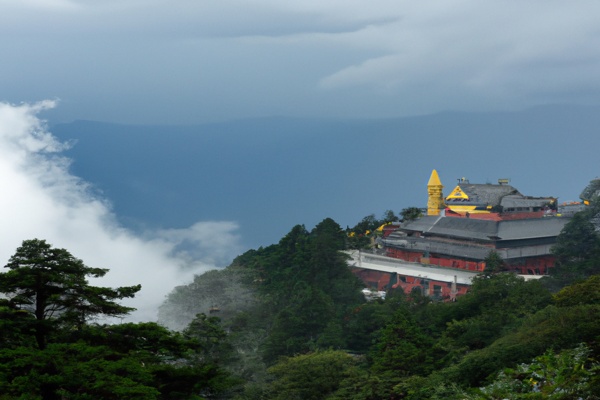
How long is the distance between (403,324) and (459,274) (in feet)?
60.4

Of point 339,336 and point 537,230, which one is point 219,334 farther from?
point 537,230

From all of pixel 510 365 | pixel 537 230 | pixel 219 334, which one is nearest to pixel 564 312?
pixel 510 365

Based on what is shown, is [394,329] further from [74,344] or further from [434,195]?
[434,195]

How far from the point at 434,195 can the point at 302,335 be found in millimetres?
24405

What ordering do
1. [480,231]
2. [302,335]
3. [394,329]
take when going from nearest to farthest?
[394,329]
[302,335]
[480,231]

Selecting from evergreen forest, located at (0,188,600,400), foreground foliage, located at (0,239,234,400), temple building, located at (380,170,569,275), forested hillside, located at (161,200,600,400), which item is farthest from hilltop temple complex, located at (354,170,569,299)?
foreground foliage, located at (0,239,234,400)

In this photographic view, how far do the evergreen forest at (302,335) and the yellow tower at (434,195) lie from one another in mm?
9117

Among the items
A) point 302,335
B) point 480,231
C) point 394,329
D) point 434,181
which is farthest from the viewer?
point 434,181

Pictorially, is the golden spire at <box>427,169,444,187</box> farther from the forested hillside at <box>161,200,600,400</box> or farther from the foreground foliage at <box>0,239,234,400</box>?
the foreground foliage at <box>0,239,234,400</box>

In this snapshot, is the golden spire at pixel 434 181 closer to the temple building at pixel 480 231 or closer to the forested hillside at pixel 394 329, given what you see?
the temple building at pixel 480 231

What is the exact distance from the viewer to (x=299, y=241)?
46.6 metres

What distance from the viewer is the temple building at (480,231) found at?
45.3 m

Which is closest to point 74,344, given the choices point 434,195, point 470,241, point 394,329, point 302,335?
point 394,329

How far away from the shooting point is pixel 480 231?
47.2m
